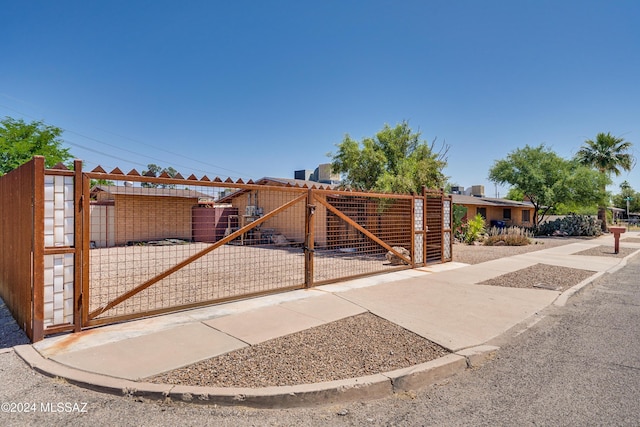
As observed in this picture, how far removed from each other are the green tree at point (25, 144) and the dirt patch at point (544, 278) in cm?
2428

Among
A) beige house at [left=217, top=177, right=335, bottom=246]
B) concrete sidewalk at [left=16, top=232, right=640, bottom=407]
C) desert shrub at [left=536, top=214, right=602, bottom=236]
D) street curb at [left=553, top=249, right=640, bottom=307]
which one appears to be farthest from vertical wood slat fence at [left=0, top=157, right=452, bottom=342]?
desert shrub at [left=536, top=214, right=602, bottom=236]

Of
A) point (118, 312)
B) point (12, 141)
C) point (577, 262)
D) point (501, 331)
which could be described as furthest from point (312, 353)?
point (12, 141)

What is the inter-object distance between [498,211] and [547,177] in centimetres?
618

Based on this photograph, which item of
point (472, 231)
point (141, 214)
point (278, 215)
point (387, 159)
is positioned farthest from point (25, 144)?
point (472, 231)

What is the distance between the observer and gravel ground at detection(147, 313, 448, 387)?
3.73 m

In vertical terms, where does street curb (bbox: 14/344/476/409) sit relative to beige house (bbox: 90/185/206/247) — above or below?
below

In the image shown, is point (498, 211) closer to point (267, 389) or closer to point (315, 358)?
point (315, 358)

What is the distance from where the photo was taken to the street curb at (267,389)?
3393 mm

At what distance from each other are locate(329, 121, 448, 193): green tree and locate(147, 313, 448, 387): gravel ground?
43.9 ft

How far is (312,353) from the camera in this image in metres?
4.40

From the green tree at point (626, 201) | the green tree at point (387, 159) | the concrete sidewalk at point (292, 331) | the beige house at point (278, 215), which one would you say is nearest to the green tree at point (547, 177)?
the green tree at point (387, 159)

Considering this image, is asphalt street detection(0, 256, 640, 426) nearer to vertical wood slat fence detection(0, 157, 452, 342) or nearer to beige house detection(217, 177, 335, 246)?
vertical wood slat fence detection(0, 157, 452, 342)

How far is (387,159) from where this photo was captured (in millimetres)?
18984

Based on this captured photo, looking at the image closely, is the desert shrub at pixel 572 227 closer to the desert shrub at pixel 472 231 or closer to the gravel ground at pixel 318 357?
the desert shrub at pixel 472 231
